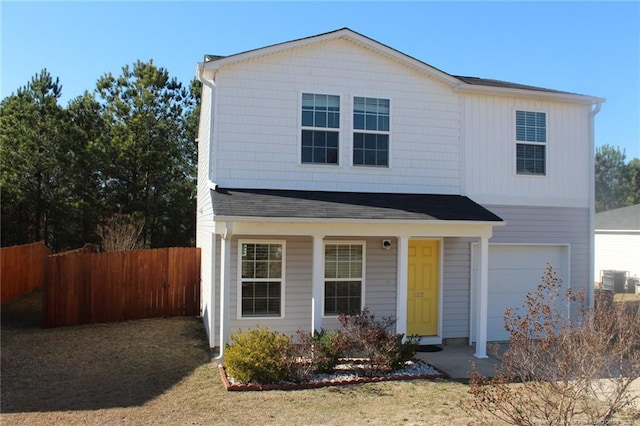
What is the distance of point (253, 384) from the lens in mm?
8125

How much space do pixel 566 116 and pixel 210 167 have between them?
8.54 m

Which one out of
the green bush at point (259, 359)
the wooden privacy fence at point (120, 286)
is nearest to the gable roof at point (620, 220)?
the wooden privacy fence at point (120, 286)

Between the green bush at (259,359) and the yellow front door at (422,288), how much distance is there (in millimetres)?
4035

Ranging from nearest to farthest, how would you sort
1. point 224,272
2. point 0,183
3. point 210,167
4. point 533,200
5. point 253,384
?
point 253,384
point 224,272
point 210,167
point 533,200
point 0,183

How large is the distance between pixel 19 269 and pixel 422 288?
1370 centimetres

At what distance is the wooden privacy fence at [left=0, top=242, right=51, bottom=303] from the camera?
1616 cm

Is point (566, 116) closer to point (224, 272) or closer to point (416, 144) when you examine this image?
point (416, 144)

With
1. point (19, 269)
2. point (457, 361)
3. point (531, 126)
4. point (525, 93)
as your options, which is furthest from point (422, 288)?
point (19, 269)

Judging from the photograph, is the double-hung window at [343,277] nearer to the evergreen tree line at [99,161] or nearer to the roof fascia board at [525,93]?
the roof fascia board at [525,93]

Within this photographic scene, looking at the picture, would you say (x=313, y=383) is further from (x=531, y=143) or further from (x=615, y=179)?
(x=615, y=179)

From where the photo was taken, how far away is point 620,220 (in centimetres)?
2648

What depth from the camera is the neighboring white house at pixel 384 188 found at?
408 inches

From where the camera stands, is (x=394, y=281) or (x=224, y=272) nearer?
(x=224, y=272)

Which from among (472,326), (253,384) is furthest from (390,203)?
(253,384)
